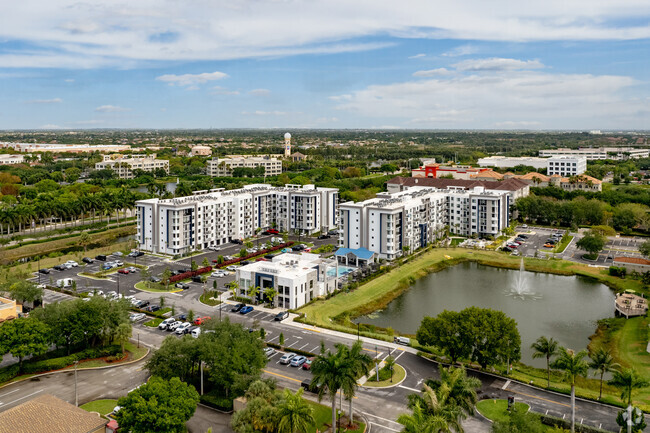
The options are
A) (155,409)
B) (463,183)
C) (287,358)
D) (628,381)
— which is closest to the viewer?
(155,409)

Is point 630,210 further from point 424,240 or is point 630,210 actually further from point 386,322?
point 386,322

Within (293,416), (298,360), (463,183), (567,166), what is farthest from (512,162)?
(293,416)

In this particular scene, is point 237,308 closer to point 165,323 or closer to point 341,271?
point 165,323

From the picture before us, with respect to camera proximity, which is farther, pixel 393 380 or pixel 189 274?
pixel 189 274

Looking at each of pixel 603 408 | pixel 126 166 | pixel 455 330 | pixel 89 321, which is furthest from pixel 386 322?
pixel 126 166

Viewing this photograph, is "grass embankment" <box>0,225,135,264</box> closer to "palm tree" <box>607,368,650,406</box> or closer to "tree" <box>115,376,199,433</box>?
"tree" <box>115,376,199,433</box>

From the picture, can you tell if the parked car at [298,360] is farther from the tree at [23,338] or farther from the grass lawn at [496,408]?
the tree at [23,338]
